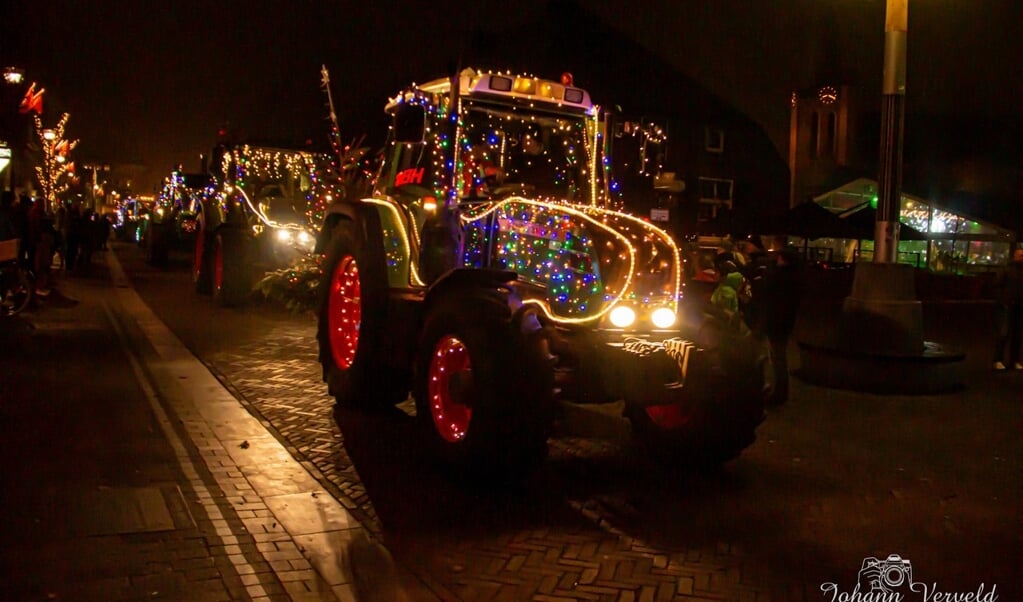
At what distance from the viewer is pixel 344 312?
9.14 metres

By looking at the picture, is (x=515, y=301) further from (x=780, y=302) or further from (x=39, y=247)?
(x=39, y=247)

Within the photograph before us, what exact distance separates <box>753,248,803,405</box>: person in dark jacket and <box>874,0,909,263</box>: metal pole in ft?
7.81

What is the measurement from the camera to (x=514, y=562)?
507cm

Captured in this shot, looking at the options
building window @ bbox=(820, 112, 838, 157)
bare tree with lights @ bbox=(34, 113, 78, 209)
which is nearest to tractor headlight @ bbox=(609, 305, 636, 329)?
bare tree with lights @ bbox=(34, 113, 78, 209)

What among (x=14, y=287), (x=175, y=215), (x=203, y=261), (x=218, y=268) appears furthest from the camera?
(x=175, y=215)

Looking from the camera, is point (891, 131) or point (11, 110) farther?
point (11, 110)

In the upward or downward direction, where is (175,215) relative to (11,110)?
downward

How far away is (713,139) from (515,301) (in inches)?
1572

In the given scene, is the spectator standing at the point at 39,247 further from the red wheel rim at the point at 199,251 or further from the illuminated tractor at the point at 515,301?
the illuminated tractor at the point at 515,301

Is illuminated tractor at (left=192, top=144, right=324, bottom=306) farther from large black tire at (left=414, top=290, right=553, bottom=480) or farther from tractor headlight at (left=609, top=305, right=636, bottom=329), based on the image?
tractor headlight at (left=609, top=305, right=636, bottom=329)

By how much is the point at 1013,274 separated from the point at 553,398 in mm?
8912

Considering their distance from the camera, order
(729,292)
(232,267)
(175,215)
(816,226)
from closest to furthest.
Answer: (729,292) < (232,267) < (175,215) < (816,226)

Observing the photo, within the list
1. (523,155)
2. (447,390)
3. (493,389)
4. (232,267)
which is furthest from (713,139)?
(493,389)

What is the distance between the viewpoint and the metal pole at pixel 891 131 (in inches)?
442
